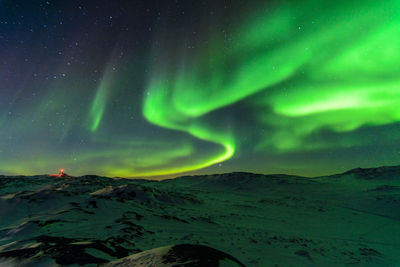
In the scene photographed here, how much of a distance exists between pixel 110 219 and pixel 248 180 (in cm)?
5067

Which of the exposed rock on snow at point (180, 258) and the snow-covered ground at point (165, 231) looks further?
the snow-covered ground at point (165, 231)

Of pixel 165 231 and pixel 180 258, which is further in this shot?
pixel 165 231

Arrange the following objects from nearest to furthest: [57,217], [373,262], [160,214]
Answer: [373,262], [57,217], [160,214]

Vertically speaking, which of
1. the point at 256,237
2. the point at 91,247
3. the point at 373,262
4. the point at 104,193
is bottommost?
the point at 373,262

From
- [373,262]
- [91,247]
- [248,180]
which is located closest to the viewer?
[91,247]

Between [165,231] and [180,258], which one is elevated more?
[180,258]

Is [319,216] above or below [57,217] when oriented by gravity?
below

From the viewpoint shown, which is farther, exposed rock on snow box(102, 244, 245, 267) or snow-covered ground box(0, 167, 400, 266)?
snow-covered ground box(0, 167, 400, 266)

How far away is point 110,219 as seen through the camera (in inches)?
661

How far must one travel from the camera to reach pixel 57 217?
1647 centimetres

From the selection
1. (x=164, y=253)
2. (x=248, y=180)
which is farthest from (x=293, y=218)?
(x=248, y=180)

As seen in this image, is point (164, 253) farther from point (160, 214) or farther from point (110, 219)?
point (160, 214)

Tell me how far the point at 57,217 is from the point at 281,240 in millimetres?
14620

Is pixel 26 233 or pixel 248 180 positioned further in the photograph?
pixel 248 180
